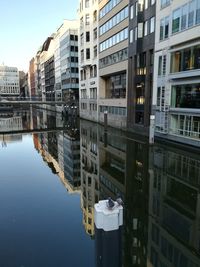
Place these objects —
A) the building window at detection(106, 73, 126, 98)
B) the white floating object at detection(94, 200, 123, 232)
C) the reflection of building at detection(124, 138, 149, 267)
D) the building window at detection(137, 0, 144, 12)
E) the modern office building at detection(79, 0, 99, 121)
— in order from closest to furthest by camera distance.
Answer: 1. the white floating object at detection(94, 200, 123, 232)
2. the reflection of building at detection(124, 138, 149, 267)
3. the building window at detection(137, 0, 144, 12)
4. the building window at detection(106, 73, 126, 98)
5. the modern office building at detection(79, 0, 99, 121)

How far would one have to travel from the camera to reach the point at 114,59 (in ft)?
137

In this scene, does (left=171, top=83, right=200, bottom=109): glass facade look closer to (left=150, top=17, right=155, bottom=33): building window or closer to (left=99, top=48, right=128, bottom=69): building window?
(left=150, top=17, right=155, bottom=33): building window

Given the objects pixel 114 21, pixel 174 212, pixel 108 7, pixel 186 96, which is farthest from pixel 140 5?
pixel 174 212

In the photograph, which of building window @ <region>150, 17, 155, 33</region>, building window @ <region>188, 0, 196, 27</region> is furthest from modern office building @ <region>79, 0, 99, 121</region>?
building window @ <region>188, 0, 196, 27</region>

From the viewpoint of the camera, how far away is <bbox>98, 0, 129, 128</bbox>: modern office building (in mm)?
37812

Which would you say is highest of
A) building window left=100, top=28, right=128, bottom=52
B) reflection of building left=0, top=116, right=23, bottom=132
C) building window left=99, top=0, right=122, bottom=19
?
building window left=99, top=0, right=122, bottom=19

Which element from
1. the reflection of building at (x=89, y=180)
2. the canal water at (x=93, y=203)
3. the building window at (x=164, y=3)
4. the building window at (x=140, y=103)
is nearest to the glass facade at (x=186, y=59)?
the building window at (x=164, y=3)

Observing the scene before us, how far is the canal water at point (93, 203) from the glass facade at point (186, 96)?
5.11 metres

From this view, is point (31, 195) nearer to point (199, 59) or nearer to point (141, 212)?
point (141, 212)

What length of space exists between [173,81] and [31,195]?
2104 centimetres

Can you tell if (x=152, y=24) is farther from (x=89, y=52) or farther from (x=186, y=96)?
(x=89, y=52)

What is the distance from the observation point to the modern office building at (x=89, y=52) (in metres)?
50.6

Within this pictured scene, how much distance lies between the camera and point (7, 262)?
8516mm

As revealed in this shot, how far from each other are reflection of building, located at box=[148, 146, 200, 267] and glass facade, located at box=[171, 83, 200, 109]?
24.0 ft
